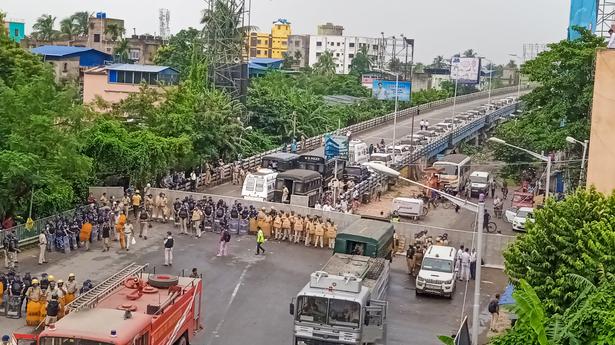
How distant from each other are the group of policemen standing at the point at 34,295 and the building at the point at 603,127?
1552 cm

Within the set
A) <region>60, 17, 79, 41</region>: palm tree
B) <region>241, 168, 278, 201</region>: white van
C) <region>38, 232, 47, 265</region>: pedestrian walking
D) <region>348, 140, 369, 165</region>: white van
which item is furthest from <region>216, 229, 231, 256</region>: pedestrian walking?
<region>60, 17, 79, 41</region>: palm tree

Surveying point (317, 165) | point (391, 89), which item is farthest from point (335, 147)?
point (391, 89)

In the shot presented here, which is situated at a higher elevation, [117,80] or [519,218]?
[117,80]

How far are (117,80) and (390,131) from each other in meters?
28.8

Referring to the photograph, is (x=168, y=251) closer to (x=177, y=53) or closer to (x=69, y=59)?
(x=69, y=59)

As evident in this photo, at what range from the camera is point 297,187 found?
44.2 metres

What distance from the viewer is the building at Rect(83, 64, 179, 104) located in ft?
229

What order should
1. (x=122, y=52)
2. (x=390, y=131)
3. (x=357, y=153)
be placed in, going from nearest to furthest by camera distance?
(x=357, y=153) < (x=390, y=131) < (x=122, y=52)

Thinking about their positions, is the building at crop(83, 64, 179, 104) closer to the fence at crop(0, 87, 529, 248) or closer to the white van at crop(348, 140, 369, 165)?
the fence at crop(0, 87, 529, 248)

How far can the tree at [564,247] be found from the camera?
20547 mm

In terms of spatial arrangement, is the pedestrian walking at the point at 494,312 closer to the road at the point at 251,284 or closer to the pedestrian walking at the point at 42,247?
the road at the point at 251,284

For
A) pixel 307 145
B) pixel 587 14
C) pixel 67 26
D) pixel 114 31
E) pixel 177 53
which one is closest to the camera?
pixel 587 14

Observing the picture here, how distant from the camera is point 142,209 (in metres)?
39.7

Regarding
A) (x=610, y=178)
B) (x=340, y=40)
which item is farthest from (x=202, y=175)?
(x=340, y=40)
